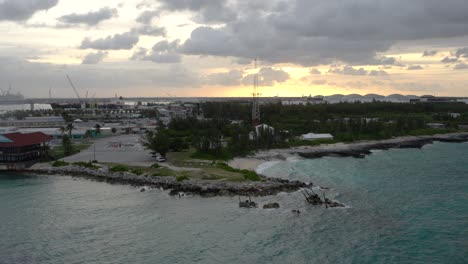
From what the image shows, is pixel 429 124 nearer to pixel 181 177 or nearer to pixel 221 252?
pixel 181 177

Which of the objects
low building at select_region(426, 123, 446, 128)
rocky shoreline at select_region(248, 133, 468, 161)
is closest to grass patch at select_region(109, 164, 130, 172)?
rocky shoreline at select_region(248, 133, 468, 161)

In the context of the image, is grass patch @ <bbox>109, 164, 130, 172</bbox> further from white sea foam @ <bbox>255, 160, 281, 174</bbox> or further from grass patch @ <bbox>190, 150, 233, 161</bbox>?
white sea foam @ <bbox>255, 160, 281, 174</bbox>

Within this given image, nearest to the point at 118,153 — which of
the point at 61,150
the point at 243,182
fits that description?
the point at 61,150

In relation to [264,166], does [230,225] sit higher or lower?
lower

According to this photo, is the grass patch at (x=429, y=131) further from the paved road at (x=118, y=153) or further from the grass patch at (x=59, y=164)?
the grass patch at (x=59, y=164)

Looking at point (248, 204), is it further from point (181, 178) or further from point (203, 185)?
point (181, 178)

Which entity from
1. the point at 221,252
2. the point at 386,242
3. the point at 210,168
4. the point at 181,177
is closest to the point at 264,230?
the point at 221,252
